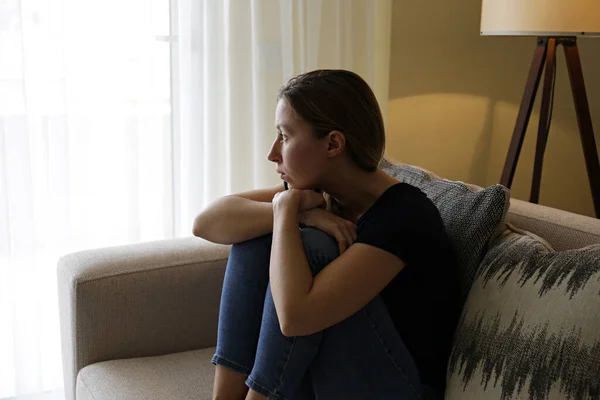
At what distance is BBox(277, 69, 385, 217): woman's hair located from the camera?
1.54 m

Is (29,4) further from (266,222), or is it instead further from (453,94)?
(453,94)

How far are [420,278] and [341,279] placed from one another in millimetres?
166

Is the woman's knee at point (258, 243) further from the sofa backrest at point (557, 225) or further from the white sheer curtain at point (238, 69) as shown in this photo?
the white sheer curtain at point (238, 69)

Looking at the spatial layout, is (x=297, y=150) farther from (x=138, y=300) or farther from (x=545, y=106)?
(x=545, y=106)

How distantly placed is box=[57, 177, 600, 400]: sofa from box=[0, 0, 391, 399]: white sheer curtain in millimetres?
415

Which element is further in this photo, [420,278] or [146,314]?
[146,314]

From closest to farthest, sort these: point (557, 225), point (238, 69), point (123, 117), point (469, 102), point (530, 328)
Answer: point (530, 328) < point (557, 225) < point (123, 117) < point (238, 69) < point (469, 102)

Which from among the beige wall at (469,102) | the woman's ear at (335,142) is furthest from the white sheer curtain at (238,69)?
the woman's ear at (335,142)

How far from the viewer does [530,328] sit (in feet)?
4.41

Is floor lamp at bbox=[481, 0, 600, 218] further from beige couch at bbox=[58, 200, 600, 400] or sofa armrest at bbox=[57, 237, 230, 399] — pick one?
sofa armrest at bbox=[57, 237, 230, 399]

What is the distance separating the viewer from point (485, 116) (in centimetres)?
313

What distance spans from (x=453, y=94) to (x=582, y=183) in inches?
27.5

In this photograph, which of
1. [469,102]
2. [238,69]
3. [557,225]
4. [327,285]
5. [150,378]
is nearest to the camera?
[327,285]

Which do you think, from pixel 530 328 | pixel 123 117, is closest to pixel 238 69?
pixel 123 117
